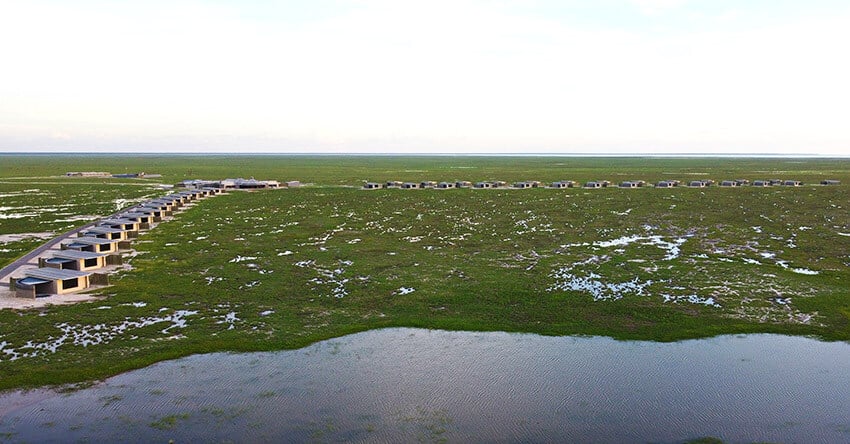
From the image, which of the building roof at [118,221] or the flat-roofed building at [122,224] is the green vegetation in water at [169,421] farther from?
the building roof at [118,221]

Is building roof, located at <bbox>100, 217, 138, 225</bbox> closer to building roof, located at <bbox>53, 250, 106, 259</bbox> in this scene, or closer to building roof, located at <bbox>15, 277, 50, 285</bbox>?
building roof, located at <bbox>53, 250, 106, 259</bbox>

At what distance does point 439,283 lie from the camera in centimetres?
3294

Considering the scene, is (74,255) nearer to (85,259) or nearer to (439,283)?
(85,259)

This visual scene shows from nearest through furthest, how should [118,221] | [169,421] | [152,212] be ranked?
[169,421], [118,221], [152,212]

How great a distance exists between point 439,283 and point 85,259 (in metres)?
22.8

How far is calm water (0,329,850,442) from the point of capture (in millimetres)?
17062

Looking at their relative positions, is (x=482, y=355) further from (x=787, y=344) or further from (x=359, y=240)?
(x=359, y=240)

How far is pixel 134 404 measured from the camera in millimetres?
18469

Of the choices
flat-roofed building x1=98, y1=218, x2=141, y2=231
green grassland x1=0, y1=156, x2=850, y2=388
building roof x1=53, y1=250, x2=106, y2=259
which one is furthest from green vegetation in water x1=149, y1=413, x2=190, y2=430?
flat-roofed building x1=98, y1=218, x2=141, y2=231

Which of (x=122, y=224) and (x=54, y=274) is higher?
(x=122, y=224)

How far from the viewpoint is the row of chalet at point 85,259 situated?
2944 cm

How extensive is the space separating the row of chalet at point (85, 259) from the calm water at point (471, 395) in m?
12.7

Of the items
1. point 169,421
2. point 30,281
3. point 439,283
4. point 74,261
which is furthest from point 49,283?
point 439,283

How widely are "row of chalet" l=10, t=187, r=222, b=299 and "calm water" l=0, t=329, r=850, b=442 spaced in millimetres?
12689
